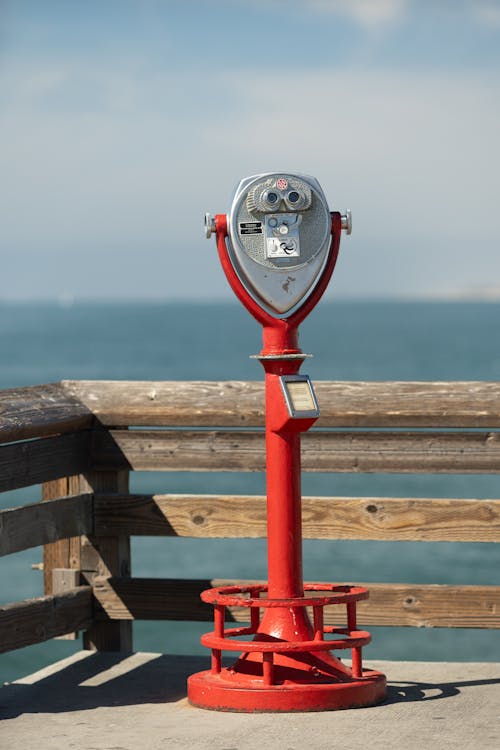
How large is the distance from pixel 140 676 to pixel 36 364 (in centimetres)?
7001

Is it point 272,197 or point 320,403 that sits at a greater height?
point 272,197

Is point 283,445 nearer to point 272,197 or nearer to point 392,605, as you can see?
point 272,197

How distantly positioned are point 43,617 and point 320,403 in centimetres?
113

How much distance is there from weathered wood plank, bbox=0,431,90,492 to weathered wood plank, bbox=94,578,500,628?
47cm

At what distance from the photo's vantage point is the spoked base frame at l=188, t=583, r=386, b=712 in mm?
4023

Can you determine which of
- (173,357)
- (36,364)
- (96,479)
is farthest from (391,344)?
(96,479)

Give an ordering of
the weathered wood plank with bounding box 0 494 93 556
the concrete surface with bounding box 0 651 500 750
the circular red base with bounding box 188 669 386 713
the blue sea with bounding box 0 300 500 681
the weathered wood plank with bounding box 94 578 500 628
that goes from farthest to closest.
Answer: the blue sea with bounding box 0 300 500 681
the weathered wood plank with bounding box 94 578 500 628
the weathered wood plank with bounding box 0 494 93 556
the circular red base with bounding box 188 669 386 713
the concrete surface with bounding box 0 651 500 750

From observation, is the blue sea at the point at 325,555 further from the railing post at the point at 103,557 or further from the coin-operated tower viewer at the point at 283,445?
the coin-operated tower viewer at the point at 283,445

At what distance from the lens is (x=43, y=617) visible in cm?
465

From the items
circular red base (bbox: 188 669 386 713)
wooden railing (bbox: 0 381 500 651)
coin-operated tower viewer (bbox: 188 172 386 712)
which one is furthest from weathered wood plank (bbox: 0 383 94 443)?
circular red base (bbox: 188 669 386 713)

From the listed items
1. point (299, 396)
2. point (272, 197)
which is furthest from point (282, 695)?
point (272, 197)

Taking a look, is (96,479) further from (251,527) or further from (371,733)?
(371,733)

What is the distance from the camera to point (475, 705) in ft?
13.6

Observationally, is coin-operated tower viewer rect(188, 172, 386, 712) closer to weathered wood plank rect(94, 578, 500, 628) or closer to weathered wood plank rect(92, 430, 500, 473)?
weathered wood plank rect(94, 578, 500, 628)
